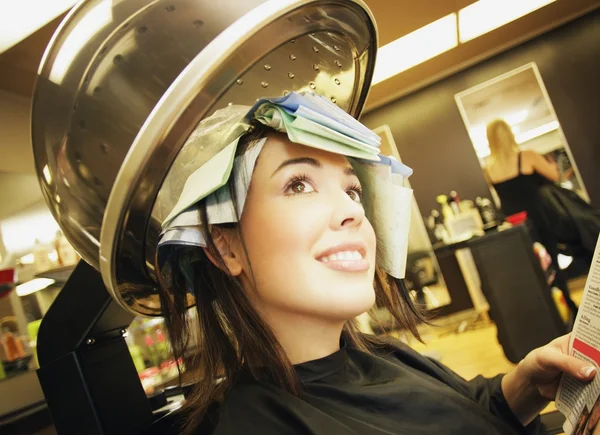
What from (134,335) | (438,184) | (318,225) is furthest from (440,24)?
(318,225)

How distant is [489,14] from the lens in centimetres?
375

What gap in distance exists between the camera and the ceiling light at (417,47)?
11.9 feet

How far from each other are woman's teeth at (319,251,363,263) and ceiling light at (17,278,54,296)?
5.19 feet

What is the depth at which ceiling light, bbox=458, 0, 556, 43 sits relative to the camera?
357 centimetres

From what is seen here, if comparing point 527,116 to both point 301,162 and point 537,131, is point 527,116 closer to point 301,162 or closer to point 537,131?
point 537,131

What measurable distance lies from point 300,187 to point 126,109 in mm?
309

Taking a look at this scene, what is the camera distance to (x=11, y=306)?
1.74 meters

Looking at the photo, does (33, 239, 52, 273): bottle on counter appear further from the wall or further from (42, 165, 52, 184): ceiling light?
the wall

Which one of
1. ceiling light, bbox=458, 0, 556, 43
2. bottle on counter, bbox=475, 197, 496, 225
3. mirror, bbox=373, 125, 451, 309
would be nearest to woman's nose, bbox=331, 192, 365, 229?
ceiling light, bbox=458, 0, 556, 43

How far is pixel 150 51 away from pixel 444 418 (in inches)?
30.4

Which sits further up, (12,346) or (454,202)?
(12,346)

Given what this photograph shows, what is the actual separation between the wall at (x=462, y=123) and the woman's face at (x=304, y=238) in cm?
422

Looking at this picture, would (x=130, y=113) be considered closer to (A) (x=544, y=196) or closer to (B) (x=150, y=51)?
(B) (x=150, y=51)

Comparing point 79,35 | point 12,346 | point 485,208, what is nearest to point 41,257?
point 12,346
